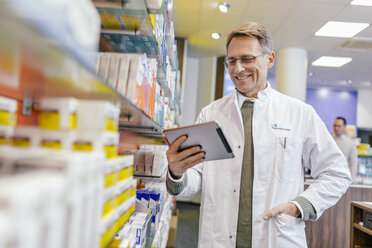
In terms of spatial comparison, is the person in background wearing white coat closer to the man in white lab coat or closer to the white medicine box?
the man in white lab coat

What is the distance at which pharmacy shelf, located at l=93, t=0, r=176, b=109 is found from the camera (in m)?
1.21

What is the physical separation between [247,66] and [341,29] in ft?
15.0

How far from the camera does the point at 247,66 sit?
1.69 meters

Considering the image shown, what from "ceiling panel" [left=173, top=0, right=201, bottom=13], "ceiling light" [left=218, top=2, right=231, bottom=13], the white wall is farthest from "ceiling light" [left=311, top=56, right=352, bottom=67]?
"ceiling panel" [left=173, top=0, right=201, bottom=13]

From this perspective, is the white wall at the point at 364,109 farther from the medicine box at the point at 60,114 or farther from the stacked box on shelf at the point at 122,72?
the medicine box at the point at 60,114

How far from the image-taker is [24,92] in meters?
0.83

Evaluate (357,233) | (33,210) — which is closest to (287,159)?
(33,210)

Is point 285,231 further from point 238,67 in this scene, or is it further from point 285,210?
point 238,67

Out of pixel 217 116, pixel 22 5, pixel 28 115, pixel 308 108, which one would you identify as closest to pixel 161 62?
pixel 217 116

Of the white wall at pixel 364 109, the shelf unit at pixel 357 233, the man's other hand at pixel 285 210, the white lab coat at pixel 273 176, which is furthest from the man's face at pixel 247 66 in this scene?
the white wall at pixel 364 109

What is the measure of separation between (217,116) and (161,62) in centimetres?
48

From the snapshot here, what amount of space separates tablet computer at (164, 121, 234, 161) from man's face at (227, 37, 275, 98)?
540 millimetres

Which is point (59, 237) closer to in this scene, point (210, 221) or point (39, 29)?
point (39, 29)

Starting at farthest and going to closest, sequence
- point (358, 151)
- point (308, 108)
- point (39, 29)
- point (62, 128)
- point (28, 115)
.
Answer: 1. point (358, 151)
2. point (308, 108)
3. point (28, 115)
4. point (62, 128)
5. point (39, 29)
